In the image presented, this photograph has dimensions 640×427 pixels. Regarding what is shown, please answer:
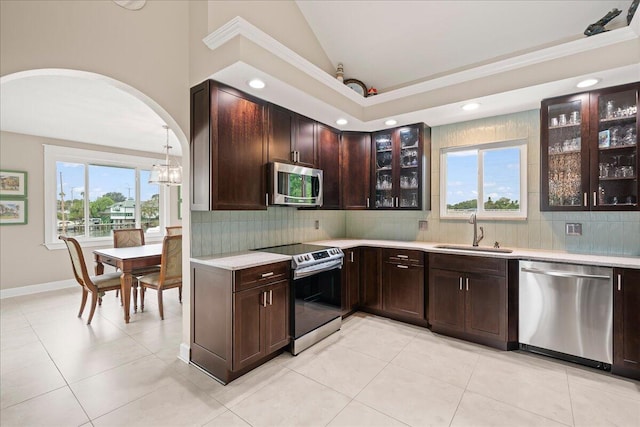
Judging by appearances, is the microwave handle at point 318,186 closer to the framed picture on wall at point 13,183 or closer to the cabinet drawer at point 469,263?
the cabinet drawer at point 469,263

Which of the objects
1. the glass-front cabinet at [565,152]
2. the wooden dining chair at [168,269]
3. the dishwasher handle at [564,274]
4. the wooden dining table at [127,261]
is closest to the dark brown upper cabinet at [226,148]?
the wooden dining chair at [168,269]

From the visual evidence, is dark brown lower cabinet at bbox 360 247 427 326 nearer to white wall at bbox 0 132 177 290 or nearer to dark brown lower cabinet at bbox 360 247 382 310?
dark brown lower cabinet at bbox 360 247 382 310

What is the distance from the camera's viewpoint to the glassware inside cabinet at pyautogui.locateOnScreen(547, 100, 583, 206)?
2695 mm

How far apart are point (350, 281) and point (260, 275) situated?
1.49 m

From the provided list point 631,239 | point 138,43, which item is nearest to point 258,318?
point 138,43

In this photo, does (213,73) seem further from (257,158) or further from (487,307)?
(487,307)

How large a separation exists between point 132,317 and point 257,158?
275cm

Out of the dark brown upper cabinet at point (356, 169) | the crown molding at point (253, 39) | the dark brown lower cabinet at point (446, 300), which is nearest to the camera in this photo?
the crown molding at point (253, 39)

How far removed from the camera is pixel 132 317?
3684 millimetres

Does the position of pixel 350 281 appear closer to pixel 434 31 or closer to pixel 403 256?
pixel 403 256

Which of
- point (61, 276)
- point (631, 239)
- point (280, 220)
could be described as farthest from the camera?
point (61, 276)

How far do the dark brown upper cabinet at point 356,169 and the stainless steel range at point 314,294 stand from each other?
38.4 inches

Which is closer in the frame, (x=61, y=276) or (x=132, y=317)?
(x=132, y=317)

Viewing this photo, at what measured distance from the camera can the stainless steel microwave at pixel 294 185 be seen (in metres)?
2.83
